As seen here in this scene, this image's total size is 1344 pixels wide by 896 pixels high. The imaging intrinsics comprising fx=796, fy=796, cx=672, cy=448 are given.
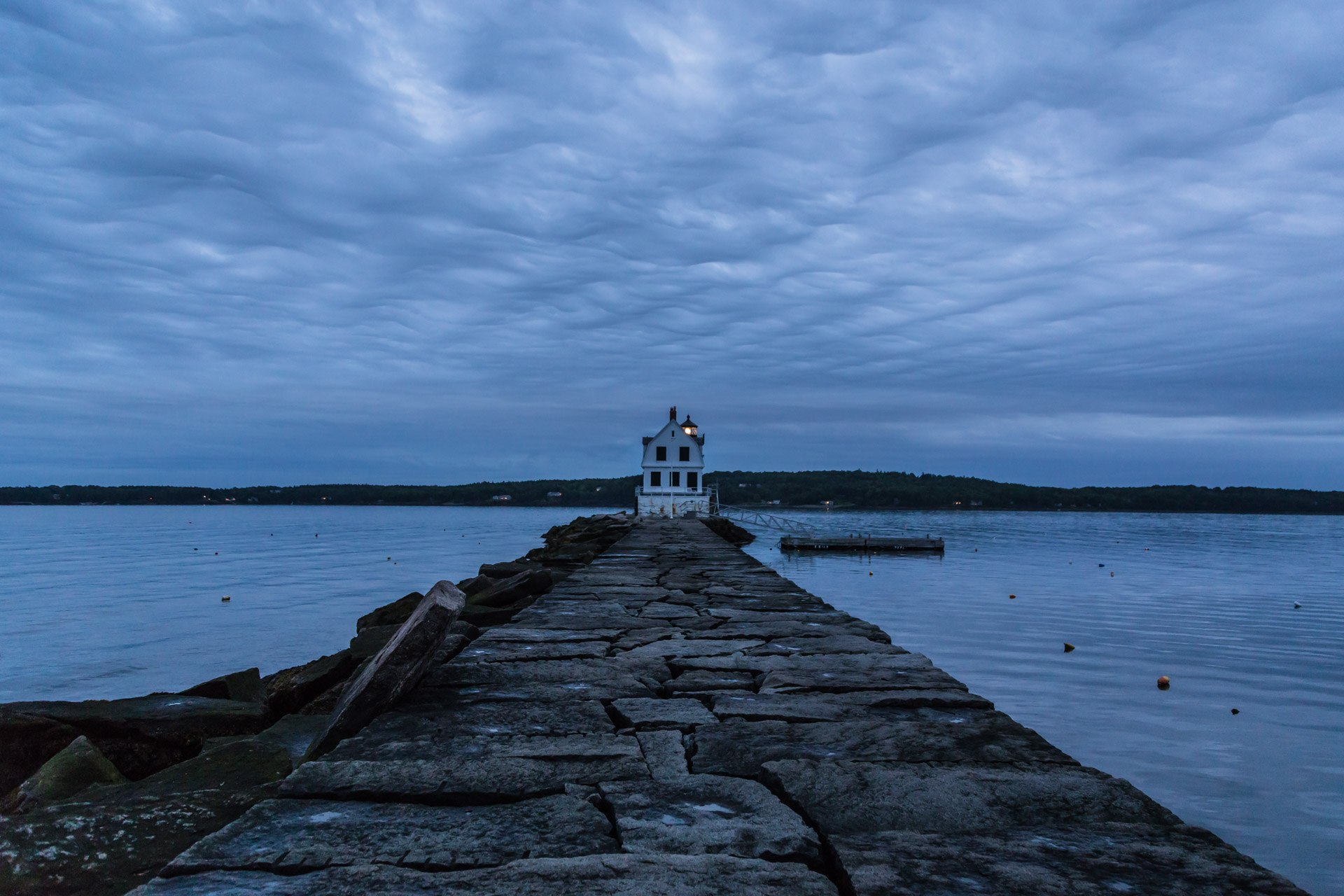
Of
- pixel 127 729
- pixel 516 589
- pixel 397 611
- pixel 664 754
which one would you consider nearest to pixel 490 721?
pixel 664 754

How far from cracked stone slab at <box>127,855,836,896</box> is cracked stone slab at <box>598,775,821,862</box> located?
3.3 inches

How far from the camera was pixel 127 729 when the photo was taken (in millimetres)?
4473

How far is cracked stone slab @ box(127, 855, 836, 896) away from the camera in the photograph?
73.1 inches

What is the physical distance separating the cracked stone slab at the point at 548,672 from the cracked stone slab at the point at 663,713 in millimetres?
470

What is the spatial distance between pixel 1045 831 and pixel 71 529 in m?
79.4

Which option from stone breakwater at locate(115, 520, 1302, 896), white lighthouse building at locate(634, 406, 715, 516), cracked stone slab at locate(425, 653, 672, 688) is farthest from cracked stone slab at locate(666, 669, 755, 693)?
white lighthouse building at locate(634, 406, 715, 516)

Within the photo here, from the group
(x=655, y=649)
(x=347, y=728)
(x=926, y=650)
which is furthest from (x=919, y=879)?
(x=926, y=650)

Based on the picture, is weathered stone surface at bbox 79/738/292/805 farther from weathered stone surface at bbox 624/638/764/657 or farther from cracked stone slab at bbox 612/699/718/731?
weathered stone surface at bbox 624/638/764/657

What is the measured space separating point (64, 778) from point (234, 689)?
2.81 m

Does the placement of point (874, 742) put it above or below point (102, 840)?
above

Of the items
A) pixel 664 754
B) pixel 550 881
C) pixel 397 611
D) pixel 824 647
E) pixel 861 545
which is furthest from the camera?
pixel 861 545

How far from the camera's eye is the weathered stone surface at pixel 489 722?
3.17 metres

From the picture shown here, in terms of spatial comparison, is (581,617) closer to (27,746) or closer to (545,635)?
(545,635)

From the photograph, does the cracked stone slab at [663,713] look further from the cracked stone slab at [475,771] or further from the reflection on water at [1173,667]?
the reflection on water at [1173,667]
